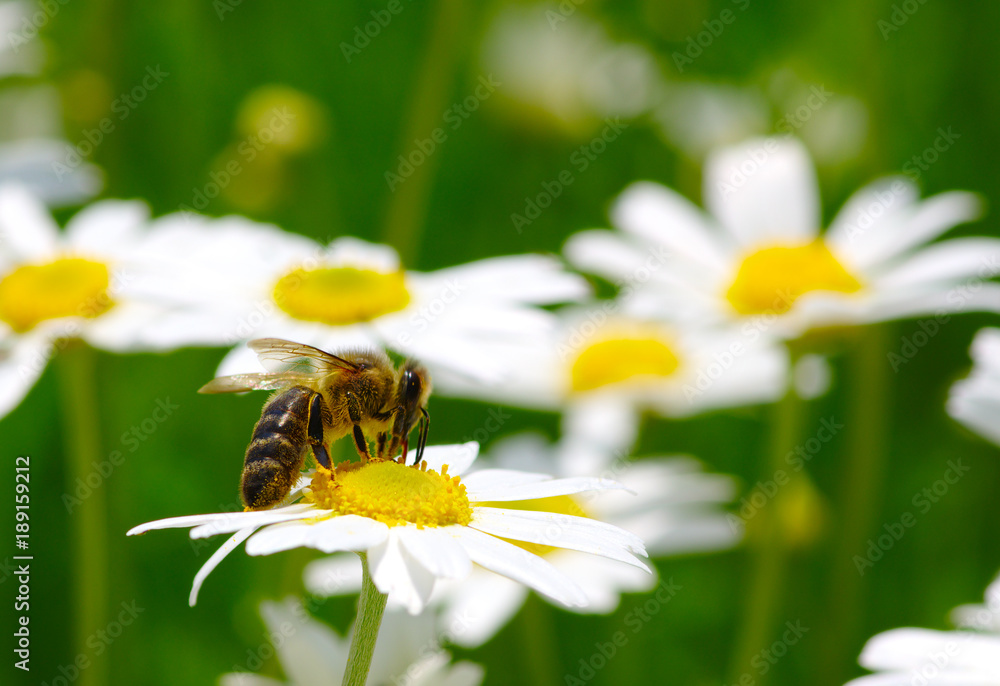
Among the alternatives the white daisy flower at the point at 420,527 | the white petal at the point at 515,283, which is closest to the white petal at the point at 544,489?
the white daisy flower at the point at 420,527

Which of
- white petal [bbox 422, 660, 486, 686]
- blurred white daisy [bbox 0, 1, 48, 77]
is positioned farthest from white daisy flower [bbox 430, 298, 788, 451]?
blurred white daisy [bbox 0, 1, 48, 77]

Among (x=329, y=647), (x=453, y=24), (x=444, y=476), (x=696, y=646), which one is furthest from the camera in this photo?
(x=696, y=646)

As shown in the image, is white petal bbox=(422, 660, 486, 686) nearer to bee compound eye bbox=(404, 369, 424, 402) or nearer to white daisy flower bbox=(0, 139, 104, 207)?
bee compound eye bbox=(404, 369, 424, 402)

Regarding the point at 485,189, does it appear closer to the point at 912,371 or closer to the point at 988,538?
the point at 912,371

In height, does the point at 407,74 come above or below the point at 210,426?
above

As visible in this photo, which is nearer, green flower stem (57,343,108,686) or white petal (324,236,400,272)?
green flower stem (57,343,108,686)

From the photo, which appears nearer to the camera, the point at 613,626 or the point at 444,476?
the point at 444,476

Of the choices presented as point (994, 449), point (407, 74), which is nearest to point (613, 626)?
point (994, 449)

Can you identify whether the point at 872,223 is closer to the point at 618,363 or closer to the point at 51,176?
the point at 618,363
